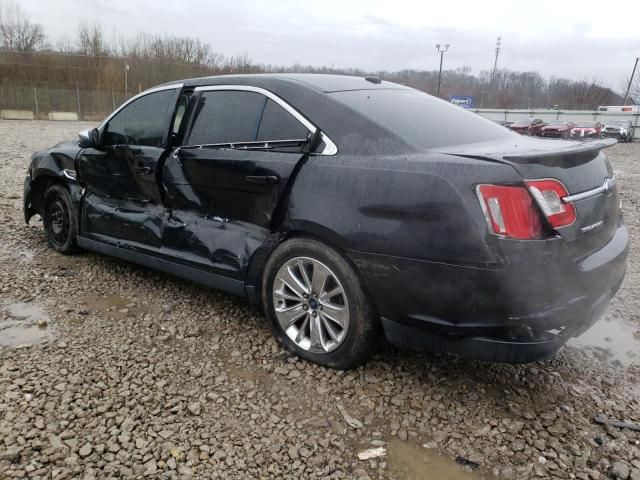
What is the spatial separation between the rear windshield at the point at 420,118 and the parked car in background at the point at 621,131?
102 feet

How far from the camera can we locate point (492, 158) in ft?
7.75

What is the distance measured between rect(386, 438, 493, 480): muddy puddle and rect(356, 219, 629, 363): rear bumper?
484 millimetres

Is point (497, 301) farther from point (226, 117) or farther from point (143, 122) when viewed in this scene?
point (143, 122)

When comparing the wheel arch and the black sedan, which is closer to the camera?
the black sedan

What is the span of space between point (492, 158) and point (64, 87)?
173ft

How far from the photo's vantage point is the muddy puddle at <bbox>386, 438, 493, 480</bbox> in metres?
2.19

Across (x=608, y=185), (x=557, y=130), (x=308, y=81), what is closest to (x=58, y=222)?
(x=308, y=81)

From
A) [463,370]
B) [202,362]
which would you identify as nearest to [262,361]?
[202,362]

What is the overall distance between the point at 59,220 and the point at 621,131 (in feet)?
109

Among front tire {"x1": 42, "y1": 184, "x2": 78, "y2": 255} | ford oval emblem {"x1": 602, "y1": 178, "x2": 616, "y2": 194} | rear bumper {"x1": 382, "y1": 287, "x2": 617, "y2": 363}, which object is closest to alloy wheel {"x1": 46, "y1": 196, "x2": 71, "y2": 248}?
front tire {"x1": 42, "y1": 184, "x2": 78, "y2": 255}

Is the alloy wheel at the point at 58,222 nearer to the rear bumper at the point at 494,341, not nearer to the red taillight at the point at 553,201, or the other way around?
the rear bumper at the point at 494,341

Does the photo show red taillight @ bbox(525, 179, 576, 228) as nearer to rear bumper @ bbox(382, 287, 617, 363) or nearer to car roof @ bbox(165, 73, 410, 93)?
rear bumper @ bbox(382, 287, 617, 363)

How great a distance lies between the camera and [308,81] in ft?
10.5

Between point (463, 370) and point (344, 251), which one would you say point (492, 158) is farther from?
point (463, 370)
